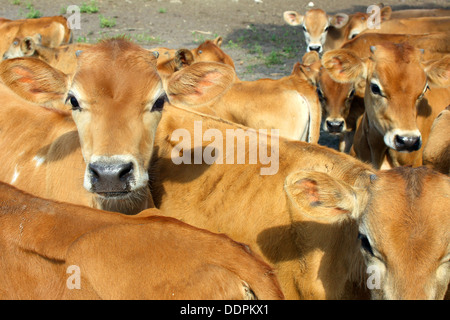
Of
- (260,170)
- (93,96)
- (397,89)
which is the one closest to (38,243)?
(93,96)

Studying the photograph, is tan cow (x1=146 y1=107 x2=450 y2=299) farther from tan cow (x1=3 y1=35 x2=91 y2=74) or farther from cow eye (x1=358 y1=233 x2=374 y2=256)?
tan cow (x1=3 y1=35 x2=91 y2=74)

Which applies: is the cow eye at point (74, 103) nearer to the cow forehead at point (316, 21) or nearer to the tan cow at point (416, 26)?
the tan cow at point (416, 26)

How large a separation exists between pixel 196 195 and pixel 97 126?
3.82 ft

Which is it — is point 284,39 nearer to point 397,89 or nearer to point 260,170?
point 397,89

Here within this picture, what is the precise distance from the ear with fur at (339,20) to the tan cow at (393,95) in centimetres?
732

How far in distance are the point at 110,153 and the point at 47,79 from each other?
1.10 metres

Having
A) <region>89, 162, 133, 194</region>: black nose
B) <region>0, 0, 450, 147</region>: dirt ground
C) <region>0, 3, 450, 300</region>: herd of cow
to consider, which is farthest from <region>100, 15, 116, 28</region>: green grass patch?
<region>89, 162, 133, 194</region>: black nose

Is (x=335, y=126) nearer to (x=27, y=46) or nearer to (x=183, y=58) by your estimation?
(x=183, y=58)

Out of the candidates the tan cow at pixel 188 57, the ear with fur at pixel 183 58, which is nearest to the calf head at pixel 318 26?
the tan cow at pixel 188 57

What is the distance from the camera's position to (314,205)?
3240 mm

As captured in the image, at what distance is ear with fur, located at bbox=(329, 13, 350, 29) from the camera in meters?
13.5

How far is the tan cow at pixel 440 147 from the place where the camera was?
208 inches

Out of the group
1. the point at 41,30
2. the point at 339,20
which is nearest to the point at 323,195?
the point at 41,30

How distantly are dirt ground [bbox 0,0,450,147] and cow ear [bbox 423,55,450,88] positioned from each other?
6.63m
